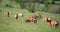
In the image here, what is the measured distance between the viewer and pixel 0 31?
1860 millimetres

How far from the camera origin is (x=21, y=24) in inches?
73.5

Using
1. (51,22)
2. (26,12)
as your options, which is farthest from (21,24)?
(51,22)

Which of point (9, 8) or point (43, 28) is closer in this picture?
point (43, 28)

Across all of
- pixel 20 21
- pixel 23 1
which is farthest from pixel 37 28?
pixel 23 1

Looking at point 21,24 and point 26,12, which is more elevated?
point 26,12

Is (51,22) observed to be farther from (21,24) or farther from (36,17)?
(21,24)

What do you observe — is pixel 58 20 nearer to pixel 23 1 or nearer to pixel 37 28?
pixel 37 28

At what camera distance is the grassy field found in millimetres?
1811

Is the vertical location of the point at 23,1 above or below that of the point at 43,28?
above

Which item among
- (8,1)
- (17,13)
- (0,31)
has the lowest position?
(0,31)

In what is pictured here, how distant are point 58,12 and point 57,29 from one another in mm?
175

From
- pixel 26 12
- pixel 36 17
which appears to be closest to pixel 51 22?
pixel 36 17

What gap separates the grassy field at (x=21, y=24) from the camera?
5.94 feet

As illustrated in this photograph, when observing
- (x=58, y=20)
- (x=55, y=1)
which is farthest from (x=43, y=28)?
(x=55, y=1)
